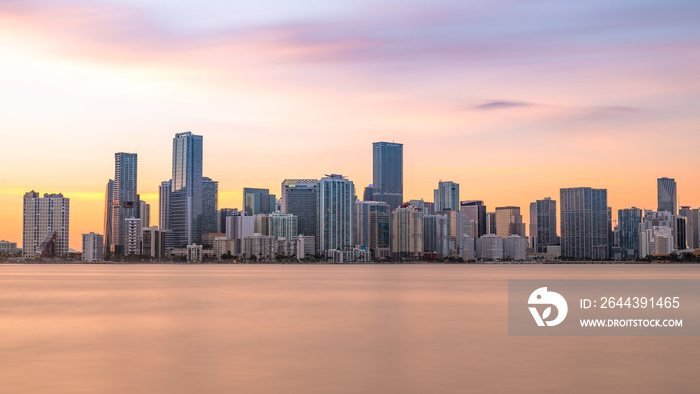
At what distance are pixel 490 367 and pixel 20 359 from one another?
23.3m

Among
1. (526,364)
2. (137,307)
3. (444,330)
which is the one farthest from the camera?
(137,307)

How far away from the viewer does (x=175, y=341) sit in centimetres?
4753

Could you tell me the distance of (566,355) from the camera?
39.7 metres

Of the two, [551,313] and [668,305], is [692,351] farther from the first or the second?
[668,305]

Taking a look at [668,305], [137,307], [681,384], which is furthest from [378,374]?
[668,305]

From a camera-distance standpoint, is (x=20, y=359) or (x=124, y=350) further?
(x=124, y=350)

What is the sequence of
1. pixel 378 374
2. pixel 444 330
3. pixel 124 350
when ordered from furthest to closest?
pixel 444 330 → pixel 124 350 → pixel 378 374

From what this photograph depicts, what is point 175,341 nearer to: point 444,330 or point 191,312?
point 444,330

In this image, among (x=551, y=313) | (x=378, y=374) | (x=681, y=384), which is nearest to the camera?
(x=681, y=384)

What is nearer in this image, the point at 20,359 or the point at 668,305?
the point at 20,359

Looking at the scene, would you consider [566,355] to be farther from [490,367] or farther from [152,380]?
[152,380]

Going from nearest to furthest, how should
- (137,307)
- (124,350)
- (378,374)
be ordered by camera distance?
(378,374) < (124,350) < (137,307)

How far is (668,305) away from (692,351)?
4300 cm

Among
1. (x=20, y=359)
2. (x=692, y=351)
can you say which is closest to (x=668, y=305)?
(x=692, y=351)
